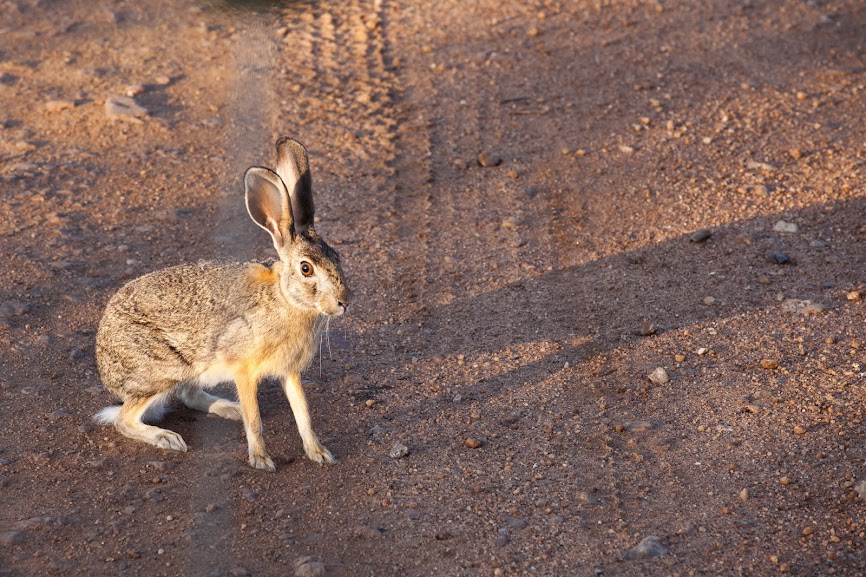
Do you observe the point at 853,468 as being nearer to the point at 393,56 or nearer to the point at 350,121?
the point at 350,121

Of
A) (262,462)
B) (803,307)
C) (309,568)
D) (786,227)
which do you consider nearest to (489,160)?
(786,227)

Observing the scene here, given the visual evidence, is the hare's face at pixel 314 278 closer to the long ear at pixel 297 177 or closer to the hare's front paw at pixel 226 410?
the long ear at pixel 297 177

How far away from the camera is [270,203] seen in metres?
5.63

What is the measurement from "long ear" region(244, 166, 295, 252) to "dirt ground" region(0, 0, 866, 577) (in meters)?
1.20

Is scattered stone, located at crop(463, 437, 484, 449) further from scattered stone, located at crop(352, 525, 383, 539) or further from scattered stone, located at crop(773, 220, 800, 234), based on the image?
scattered stone, located at crop(773, 220, 800, 234)

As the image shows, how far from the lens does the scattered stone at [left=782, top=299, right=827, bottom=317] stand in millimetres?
6949

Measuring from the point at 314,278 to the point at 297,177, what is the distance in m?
0.56

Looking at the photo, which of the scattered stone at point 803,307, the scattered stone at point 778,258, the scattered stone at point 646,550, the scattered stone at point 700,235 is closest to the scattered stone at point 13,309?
the scattered stone at point 646,550

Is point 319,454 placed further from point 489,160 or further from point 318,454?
point 489,160

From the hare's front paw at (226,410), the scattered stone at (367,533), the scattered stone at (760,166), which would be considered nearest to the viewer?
the scattered stone at (367,533)

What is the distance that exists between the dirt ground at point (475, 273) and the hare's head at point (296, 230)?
93cm

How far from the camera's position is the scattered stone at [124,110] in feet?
31.2

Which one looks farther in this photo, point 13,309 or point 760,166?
point 760,166

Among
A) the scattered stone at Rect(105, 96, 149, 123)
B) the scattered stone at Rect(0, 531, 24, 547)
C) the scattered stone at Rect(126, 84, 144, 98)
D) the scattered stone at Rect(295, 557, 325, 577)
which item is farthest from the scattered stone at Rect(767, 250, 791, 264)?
the scattered stone at Rect(126, 84, 144, 98)
